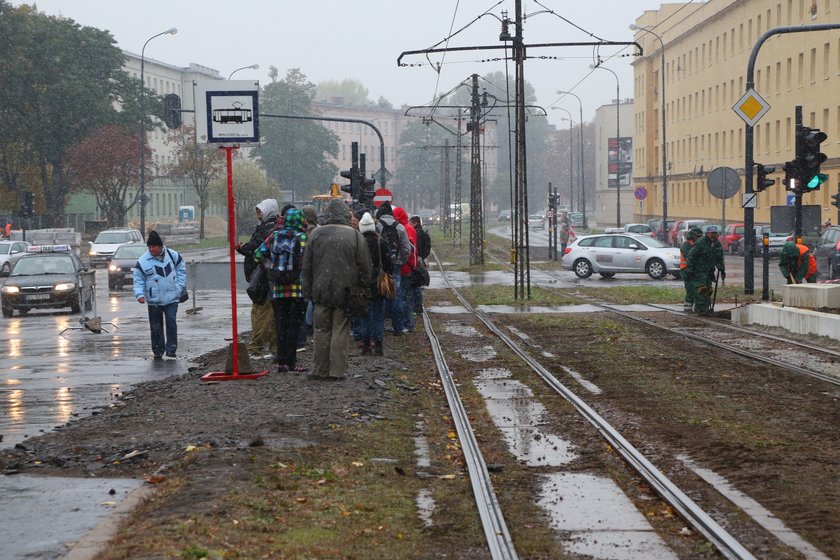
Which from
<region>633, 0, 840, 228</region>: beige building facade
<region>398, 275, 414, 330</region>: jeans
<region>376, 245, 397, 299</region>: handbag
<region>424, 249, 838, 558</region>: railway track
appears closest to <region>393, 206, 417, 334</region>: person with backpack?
<region>398, 275, 414, 330</region>: jeans

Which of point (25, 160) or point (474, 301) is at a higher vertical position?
point (25, 160)

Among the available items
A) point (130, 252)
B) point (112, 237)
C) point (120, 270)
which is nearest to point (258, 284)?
point (120, 270)

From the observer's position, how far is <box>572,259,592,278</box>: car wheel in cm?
4184

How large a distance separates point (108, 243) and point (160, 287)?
1590 inches

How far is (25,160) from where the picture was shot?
254 ft

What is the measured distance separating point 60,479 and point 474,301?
68.8 ft

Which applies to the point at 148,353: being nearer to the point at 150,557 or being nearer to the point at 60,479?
the point at 60,479

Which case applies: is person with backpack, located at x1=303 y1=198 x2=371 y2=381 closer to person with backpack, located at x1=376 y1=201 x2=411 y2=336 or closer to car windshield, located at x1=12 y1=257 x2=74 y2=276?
person with backpack, located at x1=376 y1=201 x2=411 y2=336

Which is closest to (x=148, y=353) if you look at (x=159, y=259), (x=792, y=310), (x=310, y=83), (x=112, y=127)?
(x=159, y=259)

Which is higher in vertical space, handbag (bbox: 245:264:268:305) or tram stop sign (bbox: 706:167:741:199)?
tram stop sign (bbox: 706:167:741:199)

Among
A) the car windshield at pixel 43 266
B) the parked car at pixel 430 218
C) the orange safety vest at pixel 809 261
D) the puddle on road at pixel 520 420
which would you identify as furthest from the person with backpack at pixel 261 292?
the parked car at pixel 430 218

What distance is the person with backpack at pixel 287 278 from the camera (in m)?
13.1

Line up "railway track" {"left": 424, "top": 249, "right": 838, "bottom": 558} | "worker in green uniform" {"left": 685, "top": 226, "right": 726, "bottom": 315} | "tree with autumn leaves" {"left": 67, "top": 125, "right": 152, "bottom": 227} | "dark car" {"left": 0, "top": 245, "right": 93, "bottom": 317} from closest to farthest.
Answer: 1. "railway track" {"left": 424, "top": 249, "right": 838, "bottom": 558}
2. "worker in green uniform" {"left": 685, "top": 226, "right": 726, "bottom": 315}
3. "dark car" {"left": 0, "top": 245, "right": 93, "bottom": 317}
4. "tree with autumn leaves" {"left": 67, "top": 125, "right": 152, "bottom": 227}

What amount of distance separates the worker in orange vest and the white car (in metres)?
16.7
